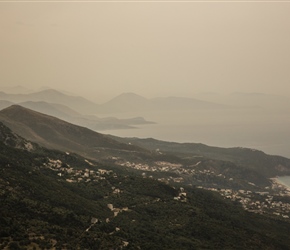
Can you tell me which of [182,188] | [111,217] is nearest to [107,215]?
[111,217]

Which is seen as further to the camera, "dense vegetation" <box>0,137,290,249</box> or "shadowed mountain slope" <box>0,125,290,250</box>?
"shadowed mountain slope" <box>0,125,290,250</box>

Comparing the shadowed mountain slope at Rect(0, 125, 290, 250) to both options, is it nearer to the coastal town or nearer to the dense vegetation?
the dense vegetation

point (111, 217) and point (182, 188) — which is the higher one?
point (182, 188)

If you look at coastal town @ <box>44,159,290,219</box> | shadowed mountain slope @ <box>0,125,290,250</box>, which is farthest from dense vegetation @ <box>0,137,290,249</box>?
coastal town @ <box>44,159,290,219</box>

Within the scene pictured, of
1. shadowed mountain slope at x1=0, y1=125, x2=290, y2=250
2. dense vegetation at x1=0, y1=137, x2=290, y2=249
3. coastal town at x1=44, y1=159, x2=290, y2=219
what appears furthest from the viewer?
coastal town at x1=44, y1=159, x2=290, y2=219

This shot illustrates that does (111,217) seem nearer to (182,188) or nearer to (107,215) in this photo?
(107,215)

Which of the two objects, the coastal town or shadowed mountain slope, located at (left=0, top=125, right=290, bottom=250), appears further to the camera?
the coastal town

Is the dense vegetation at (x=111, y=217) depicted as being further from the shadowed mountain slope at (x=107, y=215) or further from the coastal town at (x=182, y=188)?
the coastal town at (x=182, y=188)

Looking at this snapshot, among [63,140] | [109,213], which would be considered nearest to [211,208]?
[109,213]

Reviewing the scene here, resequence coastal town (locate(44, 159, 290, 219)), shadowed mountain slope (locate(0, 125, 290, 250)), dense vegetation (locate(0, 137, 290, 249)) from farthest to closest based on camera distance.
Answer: coastal town (locate(44, 159, 290, 219)) < shadowed mountain slope (locate(0, 125, 290, 250)) < dense vegetation (locate(0, 137, 290, 249))

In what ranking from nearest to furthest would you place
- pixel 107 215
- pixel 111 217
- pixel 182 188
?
pixel 111 217, pixel 107 215, pixel 182 188

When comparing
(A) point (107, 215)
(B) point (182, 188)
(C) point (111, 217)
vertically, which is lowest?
(C) point (111, 217)
